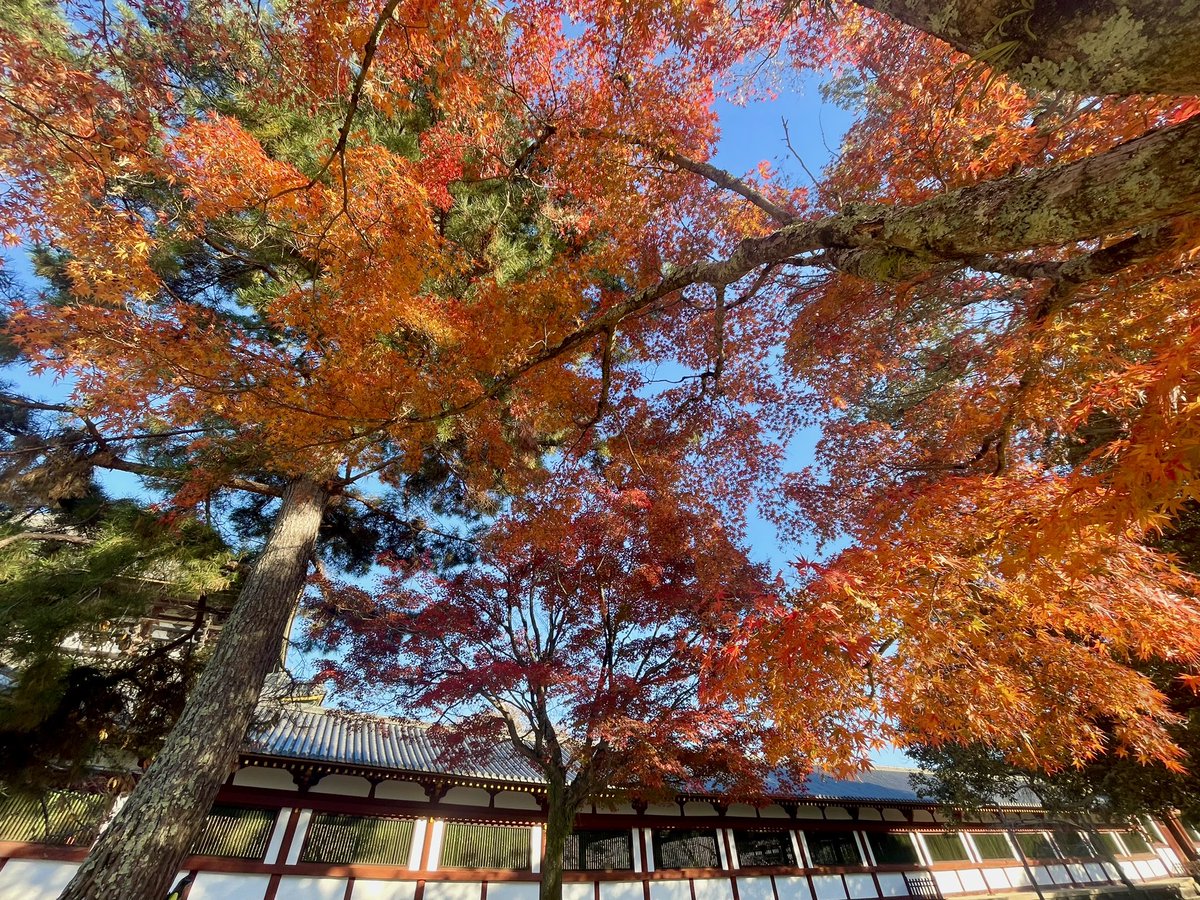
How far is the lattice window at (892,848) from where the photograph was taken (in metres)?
13.3

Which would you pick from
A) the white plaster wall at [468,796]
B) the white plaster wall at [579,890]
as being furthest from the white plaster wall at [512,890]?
the white plaster wall at [468,796]

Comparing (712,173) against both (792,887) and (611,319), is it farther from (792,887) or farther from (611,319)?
(792,887)

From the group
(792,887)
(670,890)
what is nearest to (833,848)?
(792,887)

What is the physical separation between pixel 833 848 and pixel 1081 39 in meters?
16.4

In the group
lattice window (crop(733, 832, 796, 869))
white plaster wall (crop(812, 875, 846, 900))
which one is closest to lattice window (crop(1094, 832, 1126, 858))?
white plaster wall (crop(812, 875, 846, 900))

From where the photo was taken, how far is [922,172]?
6.01 metres

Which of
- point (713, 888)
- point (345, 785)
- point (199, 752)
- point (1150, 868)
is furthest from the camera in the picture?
point (1150, 868)

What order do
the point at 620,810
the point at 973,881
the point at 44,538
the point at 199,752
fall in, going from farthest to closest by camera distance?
the point at 973,881 < the point at 620,810 < the point at 44,538 < the point at 199,752

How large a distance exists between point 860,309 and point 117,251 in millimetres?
9640

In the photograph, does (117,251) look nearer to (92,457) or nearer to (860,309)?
(92,457)

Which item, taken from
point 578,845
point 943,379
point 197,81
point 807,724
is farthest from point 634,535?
point 197,81

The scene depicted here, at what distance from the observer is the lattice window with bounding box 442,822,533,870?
8.47 meters

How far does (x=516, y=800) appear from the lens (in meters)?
9.38

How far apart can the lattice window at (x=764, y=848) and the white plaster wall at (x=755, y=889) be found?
0.26 metres
